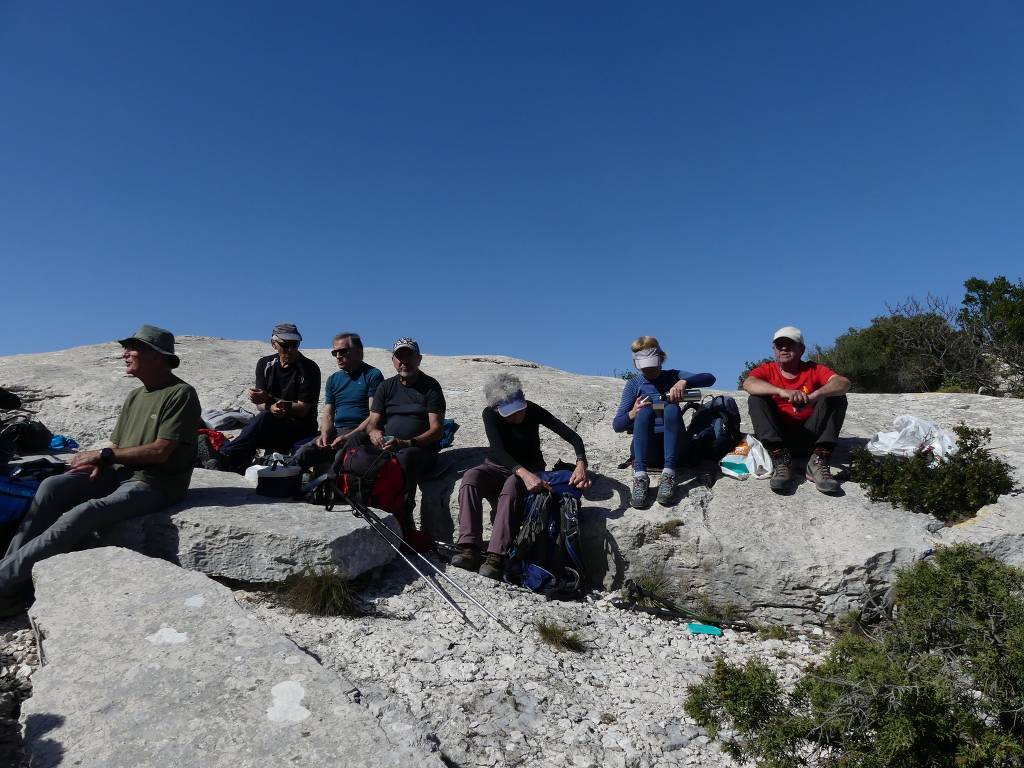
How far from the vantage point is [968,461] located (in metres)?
6.27

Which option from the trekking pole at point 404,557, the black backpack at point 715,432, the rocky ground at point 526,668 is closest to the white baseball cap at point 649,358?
the black backpack at point 715,432

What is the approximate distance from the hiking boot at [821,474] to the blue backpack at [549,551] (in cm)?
236

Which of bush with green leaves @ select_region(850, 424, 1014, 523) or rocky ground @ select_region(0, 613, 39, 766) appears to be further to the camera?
bush with green leaves @ select_region(850, 424, 1014, 523)

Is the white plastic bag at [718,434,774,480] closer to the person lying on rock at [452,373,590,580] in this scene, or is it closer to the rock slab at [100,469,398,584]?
the person lying on rock at [452,373,590,580]

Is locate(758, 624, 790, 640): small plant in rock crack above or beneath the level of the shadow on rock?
beneath

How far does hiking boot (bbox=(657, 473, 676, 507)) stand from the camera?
6348mm

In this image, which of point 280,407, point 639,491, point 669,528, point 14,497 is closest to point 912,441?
point 669,528

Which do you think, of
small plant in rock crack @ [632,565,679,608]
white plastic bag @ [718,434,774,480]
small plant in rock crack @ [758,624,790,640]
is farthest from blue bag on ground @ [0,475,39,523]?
white plastic bag @ [718,434,774,480]

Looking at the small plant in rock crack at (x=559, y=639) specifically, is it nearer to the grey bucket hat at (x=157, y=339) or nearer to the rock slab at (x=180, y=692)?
the rock slab at (x=180, y=692)

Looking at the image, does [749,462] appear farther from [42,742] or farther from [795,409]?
[42,742]

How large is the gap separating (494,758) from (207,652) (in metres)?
1.71

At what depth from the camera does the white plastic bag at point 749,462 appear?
658 centimetres

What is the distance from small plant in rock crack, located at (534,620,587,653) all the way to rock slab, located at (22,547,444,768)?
5.37 ft

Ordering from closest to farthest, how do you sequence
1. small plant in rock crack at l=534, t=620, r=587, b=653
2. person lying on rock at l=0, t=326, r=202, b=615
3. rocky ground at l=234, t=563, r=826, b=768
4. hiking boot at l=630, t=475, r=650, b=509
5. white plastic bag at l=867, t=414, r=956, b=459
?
rocky ground at l=234, t=563, r=826, b=768 → person lying on rock at l=0, t=326, r=202, b=615 → small plant in rock crack at l=534, t=620, r=587, b=653 → hiking boot at l=630, t=475, r=650, b=509 → white plastic bag at l=867, t=414, r=956, b=459
